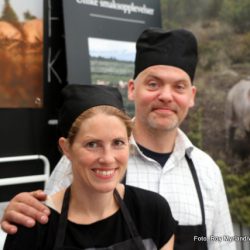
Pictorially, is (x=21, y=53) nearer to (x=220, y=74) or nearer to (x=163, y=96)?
(x=220, y=74)

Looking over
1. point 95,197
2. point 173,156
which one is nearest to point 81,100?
point 95,197

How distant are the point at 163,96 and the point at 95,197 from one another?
1.50 ft

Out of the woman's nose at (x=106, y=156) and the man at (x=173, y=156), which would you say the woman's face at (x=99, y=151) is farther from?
the man at (x=173, y=156)

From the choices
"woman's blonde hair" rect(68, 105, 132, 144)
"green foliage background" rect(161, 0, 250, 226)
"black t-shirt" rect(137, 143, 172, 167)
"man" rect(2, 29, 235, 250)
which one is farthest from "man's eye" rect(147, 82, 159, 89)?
"green foliage background" rect(161, 0, 250, 226)

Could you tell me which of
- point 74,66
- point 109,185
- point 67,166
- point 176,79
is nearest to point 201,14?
point 74,66

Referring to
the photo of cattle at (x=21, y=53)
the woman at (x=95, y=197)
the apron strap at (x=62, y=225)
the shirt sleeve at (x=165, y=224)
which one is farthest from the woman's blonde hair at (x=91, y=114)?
the photo of cattle at (x=21, y=53)

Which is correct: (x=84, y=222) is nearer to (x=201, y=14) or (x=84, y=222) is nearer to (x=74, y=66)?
(x=74, y=66)

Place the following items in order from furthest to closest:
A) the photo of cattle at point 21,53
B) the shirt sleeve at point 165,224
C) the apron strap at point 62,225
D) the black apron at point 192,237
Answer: the photo of cattle at point 21,53 → the black apron at point 192,237 → the shirt sleeve at point 165,224 → the apron strap at point 62,225

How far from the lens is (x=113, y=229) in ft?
3.51

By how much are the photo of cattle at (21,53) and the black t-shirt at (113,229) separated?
1.94 meters

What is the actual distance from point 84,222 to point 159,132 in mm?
479

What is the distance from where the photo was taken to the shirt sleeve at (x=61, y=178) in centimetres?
138

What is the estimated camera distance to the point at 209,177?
55.7 inches

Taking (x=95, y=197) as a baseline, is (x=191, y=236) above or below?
below
